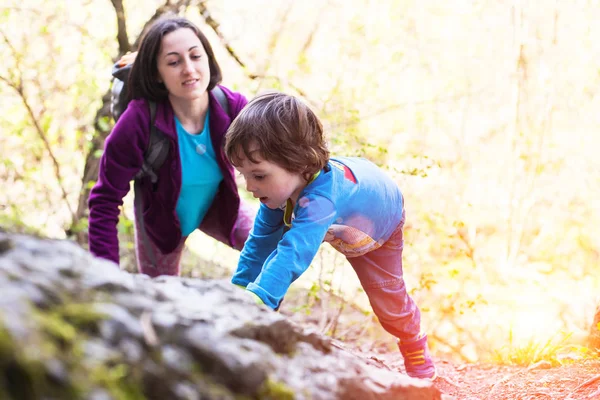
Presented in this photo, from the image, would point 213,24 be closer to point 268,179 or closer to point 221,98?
point 221,98

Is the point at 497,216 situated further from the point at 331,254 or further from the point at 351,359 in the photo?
the point at 351,359

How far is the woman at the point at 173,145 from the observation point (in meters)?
3.11

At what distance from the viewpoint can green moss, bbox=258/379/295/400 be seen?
1185 mm

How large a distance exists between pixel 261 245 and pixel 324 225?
0.58 m

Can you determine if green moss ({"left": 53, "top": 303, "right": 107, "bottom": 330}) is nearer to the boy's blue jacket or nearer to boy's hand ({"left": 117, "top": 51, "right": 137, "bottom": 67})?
the boy's blue jacket

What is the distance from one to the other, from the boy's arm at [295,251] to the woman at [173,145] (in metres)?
1.07

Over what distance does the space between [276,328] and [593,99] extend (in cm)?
506

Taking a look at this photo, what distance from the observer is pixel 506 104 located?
6.09 m

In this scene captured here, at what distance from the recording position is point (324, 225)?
2.31 metres

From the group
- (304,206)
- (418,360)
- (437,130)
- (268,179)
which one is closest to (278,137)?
(268,179)

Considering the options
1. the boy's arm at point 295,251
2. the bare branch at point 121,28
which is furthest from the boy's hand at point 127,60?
the bare branch at point 121,28

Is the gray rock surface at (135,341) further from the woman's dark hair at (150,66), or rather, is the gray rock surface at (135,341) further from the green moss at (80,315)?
the woman's dark hair at (150,66)

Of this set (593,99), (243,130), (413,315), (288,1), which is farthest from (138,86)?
(288,1)

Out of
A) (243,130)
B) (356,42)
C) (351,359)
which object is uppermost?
(356,42)
